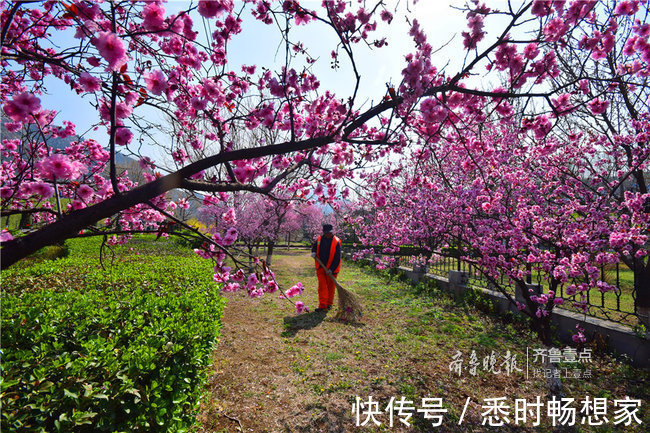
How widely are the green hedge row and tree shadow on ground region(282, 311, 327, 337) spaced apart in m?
2.45

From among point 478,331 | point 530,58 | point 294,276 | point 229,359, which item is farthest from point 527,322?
point 294,276

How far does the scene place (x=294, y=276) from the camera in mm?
12109

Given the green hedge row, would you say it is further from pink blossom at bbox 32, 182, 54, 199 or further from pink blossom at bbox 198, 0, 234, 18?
pink blossom at bbox 198, 0, 234, 18

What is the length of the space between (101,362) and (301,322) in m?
4.74

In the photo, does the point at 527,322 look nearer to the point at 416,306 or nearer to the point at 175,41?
the point at 416,306

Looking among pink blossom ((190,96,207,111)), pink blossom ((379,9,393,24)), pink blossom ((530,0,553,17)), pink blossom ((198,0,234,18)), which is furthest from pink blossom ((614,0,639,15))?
pink blossom ((190,96,207,111))

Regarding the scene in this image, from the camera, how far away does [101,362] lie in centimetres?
183

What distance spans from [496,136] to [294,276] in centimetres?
Result: 846

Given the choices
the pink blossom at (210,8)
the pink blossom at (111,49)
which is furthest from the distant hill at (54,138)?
the pink blossom at (210,8)

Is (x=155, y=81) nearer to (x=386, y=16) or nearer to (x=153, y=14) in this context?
(x=153, y=14)

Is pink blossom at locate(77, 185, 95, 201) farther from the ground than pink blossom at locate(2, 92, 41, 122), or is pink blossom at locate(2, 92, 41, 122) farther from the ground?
pink blossom at locate(2, 92, 41, 122)

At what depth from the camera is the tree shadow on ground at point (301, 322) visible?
5.76 metres

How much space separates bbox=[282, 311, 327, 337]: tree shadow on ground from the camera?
227 inches

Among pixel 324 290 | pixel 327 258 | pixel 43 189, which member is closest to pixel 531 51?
pixel 43 189
